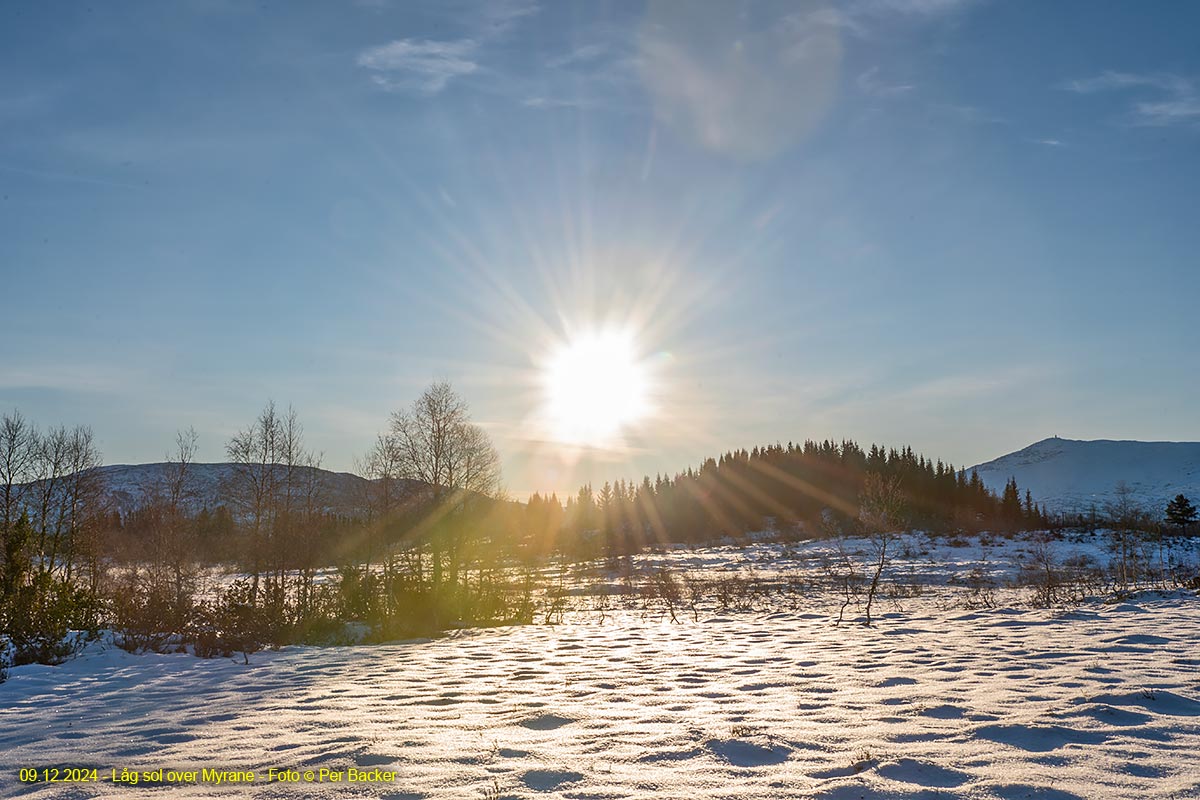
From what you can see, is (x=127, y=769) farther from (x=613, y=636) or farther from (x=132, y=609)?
(x=132, y=609)

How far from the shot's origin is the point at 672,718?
6336 mm

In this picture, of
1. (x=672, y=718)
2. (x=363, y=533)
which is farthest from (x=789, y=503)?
(x=672, y=718)

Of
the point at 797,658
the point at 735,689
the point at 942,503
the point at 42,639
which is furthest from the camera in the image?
the point at 942,503

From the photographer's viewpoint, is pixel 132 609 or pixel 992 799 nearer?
pixel 992 799

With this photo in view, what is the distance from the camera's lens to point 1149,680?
6996mm

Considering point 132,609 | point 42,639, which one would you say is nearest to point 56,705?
point 42,639

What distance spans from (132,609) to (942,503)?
92419 mm

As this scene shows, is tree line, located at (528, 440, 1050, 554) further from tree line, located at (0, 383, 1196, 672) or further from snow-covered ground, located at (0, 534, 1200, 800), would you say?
snow-covered ground, located at (0, 534, 1200, 800)

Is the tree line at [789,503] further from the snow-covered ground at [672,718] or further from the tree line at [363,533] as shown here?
the snow-covered ground at [672,718]

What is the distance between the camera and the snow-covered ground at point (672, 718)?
464 cm

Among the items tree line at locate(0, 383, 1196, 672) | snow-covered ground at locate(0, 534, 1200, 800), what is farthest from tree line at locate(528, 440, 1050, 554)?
snow-covered ground at locate(0, 534, 1200, 800)

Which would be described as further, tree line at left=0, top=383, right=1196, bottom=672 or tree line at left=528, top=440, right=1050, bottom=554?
tree line at left=528, top=440, right=1050, bottom=554

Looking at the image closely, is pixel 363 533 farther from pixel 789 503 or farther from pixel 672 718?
pixel 789 503

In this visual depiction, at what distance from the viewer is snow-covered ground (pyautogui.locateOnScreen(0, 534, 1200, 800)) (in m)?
4.64
